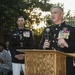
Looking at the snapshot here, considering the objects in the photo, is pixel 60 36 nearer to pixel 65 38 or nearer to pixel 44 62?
pixel 65 38

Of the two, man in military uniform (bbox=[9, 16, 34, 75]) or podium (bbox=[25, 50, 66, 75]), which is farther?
man in military uniform (bbox=[9, 16, 34, 75])

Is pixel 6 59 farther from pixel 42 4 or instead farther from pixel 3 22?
pixel 42 4

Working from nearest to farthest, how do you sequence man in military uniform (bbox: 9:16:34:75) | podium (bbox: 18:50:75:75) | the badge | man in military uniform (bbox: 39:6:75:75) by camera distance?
podium (bbox: 18:50:75:75), man in military uniform (bbox: 39:6:75:75), man in military uniform (bbox: 9:16:34:75), the badge

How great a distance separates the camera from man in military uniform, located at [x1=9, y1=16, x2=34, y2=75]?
7211 mm

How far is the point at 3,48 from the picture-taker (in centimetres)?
1046

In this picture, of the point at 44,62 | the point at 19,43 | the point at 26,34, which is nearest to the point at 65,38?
the point at 44,62

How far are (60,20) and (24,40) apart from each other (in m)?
2.45

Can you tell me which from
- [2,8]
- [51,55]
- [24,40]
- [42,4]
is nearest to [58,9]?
[51,55]

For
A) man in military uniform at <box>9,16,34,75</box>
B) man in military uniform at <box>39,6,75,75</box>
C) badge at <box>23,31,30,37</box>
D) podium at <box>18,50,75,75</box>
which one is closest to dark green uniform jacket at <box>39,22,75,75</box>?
man in military uniform at <box>39,6,75,75</box>

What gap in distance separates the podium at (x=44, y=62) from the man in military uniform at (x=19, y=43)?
2.90 meters

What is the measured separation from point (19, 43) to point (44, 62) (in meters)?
3.18

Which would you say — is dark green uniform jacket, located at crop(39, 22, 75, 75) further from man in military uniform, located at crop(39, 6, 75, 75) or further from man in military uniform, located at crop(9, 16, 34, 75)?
man in military uniform, located at crop(9, 16, 34, 75)

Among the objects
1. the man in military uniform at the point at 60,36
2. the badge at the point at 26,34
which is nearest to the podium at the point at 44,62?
the man in military uniform at the point at 60,36

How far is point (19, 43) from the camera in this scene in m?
7.28
